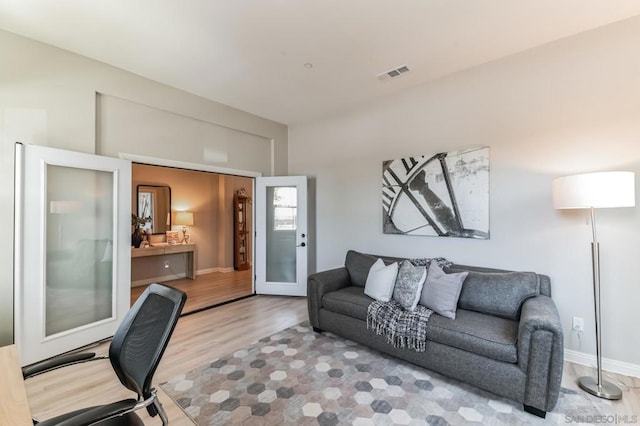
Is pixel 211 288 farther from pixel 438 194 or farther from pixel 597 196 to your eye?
pixel 597 196

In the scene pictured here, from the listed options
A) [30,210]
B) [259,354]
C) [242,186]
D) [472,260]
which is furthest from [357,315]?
[242,186]

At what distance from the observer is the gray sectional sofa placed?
187 cm

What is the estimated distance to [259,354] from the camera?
2.75 m

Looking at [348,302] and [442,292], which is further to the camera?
[348,302]

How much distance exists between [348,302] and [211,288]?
315 cm

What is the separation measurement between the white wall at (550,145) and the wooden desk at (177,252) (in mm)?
3990

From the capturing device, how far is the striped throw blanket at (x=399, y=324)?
2.40 m

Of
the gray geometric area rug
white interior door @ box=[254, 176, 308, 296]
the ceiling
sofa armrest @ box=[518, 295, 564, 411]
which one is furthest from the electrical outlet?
white interior door @ box=[254, 176, 308, 296]

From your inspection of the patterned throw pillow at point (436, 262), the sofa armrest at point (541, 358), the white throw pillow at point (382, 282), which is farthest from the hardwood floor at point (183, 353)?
the sofa armrest at point (541, 358)

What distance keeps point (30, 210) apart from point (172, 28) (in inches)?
80.8

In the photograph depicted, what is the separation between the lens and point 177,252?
19.0 feet

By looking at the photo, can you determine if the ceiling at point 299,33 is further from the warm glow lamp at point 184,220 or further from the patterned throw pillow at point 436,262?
the warm glow lamp at point 184,220

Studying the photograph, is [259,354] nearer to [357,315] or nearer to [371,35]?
[357,315]

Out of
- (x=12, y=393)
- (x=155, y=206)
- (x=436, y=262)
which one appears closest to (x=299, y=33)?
(x=436, y=262)
